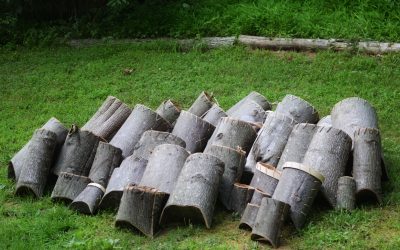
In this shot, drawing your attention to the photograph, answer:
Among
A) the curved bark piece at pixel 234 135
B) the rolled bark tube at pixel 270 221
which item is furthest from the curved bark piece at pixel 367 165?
the curved bark piece at pixel 234 135

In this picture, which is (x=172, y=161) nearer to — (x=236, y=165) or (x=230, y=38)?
(x=236, y=165)

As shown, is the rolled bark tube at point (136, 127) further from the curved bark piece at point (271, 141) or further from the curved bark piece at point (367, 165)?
the curved bark piece at point (367, 165)

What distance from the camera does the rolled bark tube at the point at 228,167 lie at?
20.7 feet

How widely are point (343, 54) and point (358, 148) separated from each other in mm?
4614

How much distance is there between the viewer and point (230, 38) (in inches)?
468

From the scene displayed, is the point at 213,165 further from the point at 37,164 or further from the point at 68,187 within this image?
the point at 37,164

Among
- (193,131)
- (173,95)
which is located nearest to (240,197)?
(193,131)

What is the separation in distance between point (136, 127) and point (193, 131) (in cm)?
65

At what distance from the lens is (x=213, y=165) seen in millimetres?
6148

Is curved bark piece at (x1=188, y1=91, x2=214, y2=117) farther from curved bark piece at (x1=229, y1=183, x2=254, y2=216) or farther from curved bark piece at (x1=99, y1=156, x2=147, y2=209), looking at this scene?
curved bark piece at (x1=229, y1=183, x2=254, y2=216)

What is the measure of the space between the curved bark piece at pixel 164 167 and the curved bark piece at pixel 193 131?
0.49m

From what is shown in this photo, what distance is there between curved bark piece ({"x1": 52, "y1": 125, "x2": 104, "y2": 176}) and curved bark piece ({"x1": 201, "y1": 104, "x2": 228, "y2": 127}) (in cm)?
127

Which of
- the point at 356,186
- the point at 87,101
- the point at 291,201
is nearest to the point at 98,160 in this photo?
the point at 291,201

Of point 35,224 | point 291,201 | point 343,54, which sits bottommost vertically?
point 35,224
